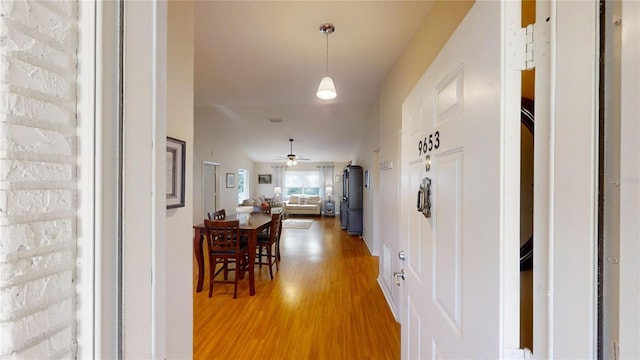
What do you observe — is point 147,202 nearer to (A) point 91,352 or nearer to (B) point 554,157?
(A) point 91,352

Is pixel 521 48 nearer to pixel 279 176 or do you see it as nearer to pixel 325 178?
pixel 325 178

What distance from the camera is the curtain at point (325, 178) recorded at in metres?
10.7

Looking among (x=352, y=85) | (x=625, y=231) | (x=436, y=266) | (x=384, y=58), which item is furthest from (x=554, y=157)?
(x=352, y=85)

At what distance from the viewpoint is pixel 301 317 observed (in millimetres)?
2559

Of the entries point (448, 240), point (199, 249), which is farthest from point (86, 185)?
point (199, 249)

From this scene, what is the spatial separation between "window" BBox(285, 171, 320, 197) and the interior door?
33.1ft

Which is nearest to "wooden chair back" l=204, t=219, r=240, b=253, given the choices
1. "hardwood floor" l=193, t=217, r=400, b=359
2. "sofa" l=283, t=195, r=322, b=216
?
"hardwood floor" l=193, t=217, r=400, b=359

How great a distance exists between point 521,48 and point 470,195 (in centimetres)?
35

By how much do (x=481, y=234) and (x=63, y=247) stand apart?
84 cm

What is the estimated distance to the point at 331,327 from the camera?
238 centimetres

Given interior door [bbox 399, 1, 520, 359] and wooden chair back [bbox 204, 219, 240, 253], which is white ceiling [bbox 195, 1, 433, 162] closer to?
interior door [bbox 399, 1, 520, 359]

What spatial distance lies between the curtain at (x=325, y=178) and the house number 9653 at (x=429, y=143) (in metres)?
9.61

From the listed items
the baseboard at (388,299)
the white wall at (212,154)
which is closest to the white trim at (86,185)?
the baseboard at (388,299)

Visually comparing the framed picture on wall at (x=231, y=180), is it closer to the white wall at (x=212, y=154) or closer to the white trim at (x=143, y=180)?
the white wall at (x=212, y=154)
